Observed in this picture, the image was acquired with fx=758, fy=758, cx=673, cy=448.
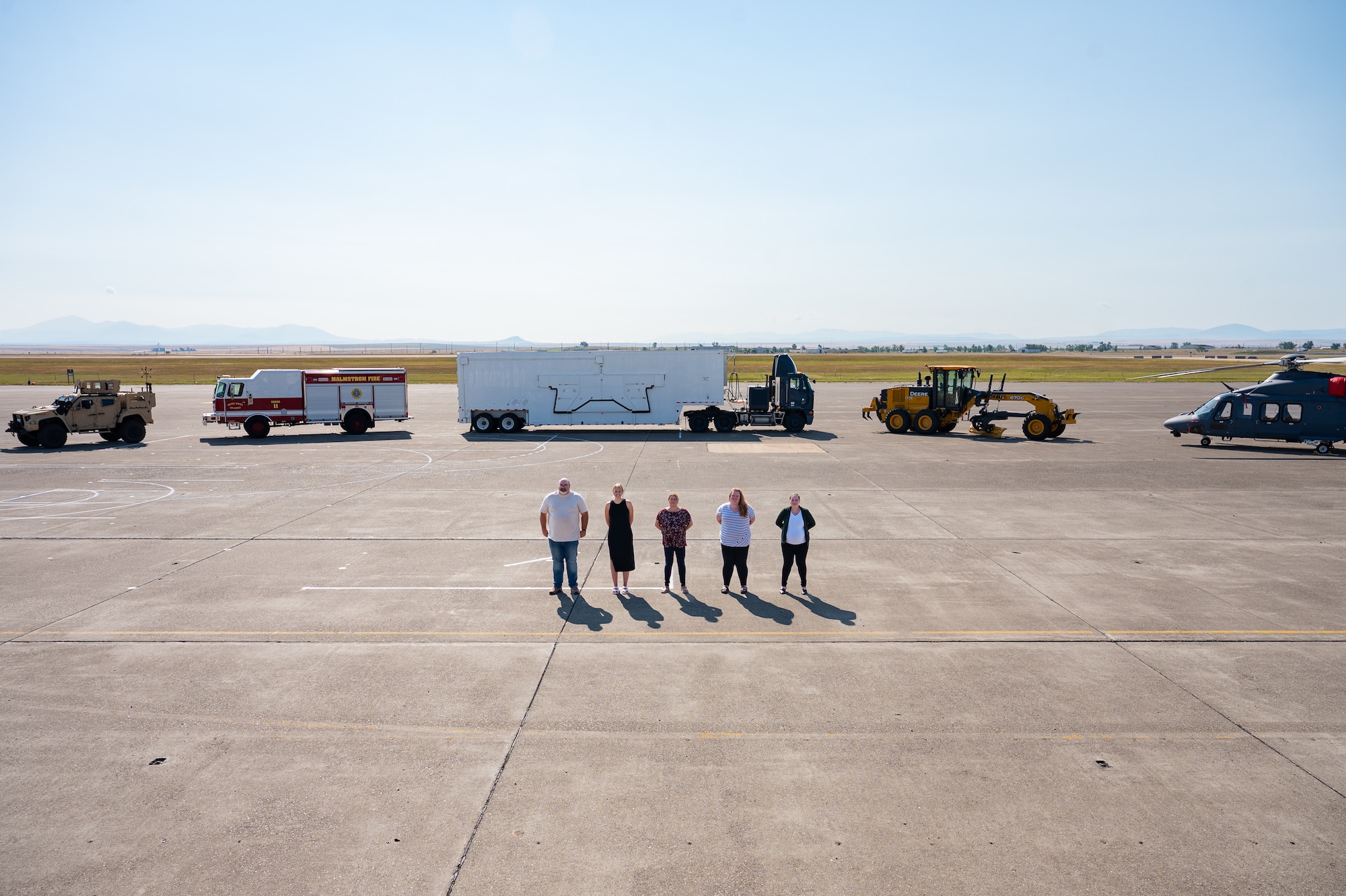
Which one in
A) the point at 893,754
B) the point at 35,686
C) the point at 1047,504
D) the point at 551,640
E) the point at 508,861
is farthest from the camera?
the point at 1047,504

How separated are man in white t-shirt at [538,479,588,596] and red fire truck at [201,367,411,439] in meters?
23.6

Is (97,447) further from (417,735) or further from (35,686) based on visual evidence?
(417,735)

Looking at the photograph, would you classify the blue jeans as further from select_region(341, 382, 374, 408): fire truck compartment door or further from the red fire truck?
select_region(341, 382, 374, 408): fire truck compartment door

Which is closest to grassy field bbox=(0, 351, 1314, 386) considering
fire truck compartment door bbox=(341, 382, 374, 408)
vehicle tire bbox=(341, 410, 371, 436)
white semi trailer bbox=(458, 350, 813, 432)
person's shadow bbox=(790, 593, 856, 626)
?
white semi trailer bbox=(458, 350, 813, 432)

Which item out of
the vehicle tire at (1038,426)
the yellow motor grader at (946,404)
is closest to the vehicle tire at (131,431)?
the yellow motor grader at (946,404)

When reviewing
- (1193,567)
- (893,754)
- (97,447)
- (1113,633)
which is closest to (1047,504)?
(1193,567)

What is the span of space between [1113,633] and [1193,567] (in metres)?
4.45

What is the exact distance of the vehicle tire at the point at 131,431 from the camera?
29688 mm

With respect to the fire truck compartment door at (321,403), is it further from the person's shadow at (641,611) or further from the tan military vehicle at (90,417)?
the person's shadow at (641,611)

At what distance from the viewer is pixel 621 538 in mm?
11531

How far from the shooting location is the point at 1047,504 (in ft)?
60.1

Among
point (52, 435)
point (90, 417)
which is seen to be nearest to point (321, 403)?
point (90, 417)

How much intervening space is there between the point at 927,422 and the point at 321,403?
1042 inches

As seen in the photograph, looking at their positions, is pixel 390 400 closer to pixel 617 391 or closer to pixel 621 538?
pixel 617 391
